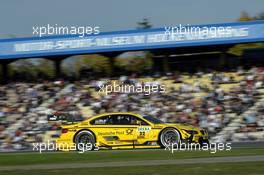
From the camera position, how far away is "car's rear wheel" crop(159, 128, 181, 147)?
62.0 ft

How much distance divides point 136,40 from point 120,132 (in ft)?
37.9

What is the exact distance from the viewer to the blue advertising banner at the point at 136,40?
2897 cm

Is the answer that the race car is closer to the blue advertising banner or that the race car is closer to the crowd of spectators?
the crowd of spectators

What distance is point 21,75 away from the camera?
32531 mm

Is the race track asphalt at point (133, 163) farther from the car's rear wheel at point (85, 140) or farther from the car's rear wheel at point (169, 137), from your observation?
the car's rear wheel at point (85, 140)

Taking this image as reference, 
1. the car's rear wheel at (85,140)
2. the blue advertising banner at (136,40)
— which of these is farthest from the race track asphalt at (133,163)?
the blue advertising banner at (136,40)

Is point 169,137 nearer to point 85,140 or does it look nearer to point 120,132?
point 120,132

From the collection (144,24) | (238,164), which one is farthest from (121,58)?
(144,24)

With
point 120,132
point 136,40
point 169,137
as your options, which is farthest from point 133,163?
point 136,40

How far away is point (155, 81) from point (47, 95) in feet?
17.5

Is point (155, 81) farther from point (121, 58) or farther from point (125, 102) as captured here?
point (121, 58)

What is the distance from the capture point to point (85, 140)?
20.0 m

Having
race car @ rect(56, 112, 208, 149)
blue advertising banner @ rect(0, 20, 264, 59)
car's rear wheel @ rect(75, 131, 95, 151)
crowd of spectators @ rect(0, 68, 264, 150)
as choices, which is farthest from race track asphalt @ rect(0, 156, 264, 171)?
blue advertising banner @ rect(0, 20, 264, 59)

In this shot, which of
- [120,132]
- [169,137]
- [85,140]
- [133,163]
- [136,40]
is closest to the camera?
[133,163]
